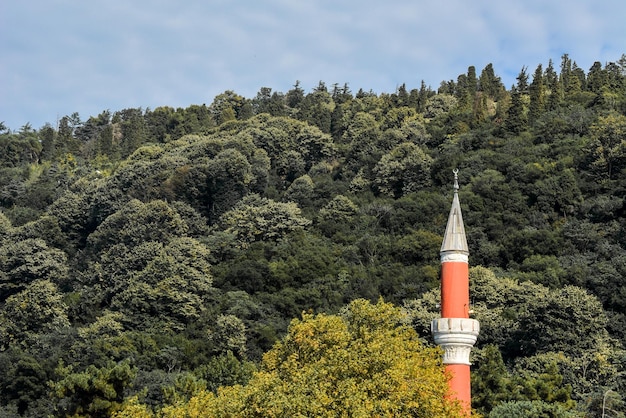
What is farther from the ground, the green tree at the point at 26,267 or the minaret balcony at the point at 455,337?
the green tree at the point at 26,267

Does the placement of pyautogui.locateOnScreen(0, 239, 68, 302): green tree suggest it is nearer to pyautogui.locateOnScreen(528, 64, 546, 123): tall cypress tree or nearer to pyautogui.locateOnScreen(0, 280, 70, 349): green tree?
pyautogui.locateOnScreen(0, 280, 70, 349): green tree

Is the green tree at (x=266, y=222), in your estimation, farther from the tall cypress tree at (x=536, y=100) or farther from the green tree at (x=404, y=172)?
the tall cypress tree at (x=536, y=100)

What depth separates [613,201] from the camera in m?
67.2

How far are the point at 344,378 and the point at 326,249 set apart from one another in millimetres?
42854

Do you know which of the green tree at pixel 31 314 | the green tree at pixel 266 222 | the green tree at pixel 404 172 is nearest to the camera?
the green tree at pixel 31 314

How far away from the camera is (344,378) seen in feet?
92.9

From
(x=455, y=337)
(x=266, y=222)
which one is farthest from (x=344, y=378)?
(x=266, y=222)

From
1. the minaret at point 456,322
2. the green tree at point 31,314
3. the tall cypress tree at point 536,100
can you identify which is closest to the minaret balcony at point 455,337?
the minaret at point 456,322

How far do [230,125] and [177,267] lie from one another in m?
37.0

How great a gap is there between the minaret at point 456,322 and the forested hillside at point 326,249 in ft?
2.51

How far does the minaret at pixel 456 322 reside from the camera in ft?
105

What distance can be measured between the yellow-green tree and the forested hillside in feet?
0.69

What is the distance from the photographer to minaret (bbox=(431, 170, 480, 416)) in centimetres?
3194

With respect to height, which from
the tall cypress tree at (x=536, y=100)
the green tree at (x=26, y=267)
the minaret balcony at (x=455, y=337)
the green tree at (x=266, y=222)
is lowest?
the minaret balcony at (x=455, y=337)
